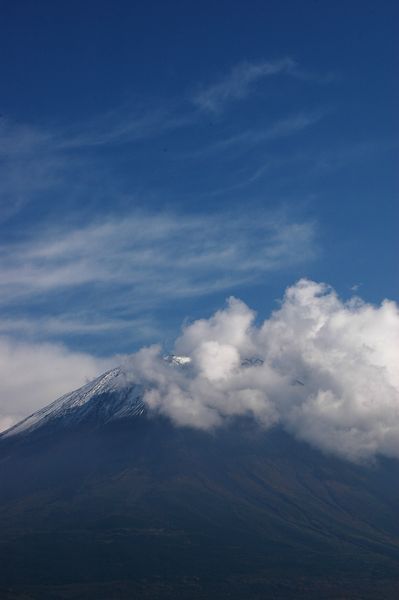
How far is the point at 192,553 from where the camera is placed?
654 feet

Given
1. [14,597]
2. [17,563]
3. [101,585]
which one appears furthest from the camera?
[17,563]

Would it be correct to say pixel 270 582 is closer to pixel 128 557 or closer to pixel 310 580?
pixel 310 580

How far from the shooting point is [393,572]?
187500 mm

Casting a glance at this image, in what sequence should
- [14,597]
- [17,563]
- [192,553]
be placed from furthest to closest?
[192,553]
[17,563]
[14,597]

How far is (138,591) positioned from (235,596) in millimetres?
22062

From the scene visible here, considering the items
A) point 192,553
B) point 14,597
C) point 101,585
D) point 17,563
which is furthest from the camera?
Result: point 192,553

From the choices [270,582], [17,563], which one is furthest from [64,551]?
[270,582]

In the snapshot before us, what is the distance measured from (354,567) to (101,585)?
6686 centimetres

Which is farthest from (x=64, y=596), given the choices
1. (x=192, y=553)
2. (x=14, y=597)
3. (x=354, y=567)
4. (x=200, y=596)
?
(x=354, y=567)

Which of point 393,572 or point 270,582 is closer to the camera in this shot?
point 270,582

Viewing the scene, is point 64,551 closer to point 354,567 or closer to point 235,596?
point 235,596

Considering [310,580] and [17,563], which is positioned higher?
[17,563]

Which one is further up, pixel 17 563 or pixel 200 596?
pixel 17 563

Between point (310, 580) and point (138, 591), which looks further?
point (310, 580)
